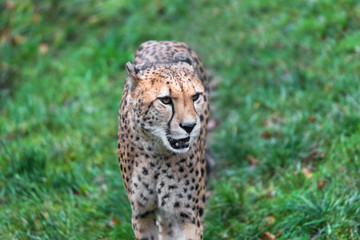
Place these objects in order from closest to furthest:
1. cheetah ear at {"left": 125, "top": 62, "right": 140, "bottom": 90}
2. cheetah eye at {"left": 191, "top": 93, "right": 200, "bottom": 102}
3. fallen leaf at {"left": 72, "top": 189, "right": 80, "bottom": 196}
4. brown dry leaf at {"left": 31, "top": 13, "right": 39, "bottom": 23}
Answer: cheetah eye at {"left": 191, "top": 93, "right": 200, "bottom": 102} < cheetah ear at {"left": 125, "top": 62, "right": 140, "bottom": 90} < fallen leaf at {"left": 72, "top": 189, "right": 80, "bottom": 196} < brown dry leaf at {"left": 31, "top": 13, "right": 39, "bottom": 23}

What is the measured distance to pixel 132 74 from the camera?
348cm

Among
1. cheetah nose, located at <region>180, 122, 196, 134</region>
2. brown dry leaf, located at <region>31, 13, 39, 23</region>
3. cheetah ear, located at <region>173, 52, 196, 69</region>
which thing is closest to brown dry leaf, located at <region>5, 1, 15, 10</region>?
brown dry leaf, located at <region>31, 13, 39, 23</region>

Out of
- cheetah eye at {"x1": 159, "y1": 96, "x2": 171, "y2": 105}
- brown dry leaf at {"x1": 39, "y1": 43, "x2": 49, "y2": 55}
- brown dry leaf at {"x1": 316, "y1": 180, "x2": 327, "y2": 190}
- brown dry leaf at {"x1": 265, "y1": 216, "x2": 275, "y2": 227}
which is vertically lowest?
brown dry leaf at {"x1": 265, "y1": 216, "x2": 275, "y2": 227}

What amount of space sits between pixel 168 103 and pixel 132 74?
37cm

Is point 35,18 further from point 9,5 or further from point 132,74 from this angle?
point 132,74

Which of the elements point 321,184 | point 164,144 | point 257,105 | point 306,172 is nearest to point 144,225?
point 164,144

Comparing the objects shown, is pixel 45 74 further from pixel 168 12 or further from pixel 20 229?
pixel 20 229

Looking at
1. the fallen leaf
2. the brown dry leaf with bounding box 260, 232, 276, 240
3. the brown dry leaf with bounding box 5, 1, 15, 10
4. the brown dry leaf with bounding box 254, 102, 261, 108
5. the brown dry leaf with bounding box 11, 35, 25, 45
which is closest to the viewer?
the brown dry leaf with bounding box 260, 232, 276, 240

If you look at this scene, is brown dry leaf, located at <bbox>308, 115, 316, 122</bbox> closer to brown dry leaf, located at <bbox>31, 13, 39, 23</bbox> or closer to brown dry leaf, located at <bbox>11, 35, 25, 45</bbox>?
brown dry leaf, located at <bbox>11, 35, 25, 45</bbox>

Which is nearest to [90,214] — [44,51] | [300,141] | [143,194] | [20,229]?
[20,229]

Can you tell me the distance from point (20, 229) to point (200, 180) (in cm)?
174

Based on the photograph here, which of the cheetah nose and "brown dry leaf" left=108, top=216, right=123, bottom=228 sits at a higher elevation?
the cheetah nose

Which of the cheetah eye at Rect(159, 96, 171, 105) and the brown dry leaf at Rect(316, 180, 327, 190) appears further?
the brown dry leaf at Rect(316, 180, 327, 190)

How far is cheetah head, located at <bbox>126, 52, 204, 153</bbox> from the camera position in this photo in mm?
3254
